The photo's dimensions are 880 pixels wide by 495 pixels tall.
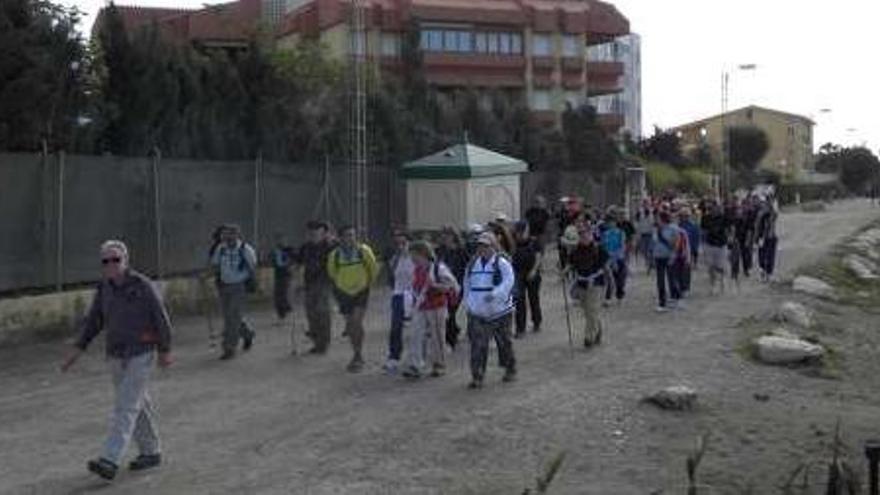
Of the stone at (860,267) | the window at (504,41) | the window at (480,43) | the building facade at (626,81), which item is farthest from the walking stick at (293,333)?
the building facade at (626,81)

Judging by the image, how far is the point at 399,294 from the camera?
643 inches

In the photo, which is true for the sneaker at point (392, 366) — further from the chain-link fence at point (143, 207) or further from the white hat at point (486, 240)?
the chain-link fence at point (143, 207)

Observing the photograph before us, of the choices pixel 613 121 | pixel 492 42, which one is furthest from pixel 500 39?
pixel 613 121

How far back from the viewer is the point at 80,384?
1554 cm

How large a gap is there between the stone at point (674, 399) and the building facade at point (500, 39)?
69663 millimetres

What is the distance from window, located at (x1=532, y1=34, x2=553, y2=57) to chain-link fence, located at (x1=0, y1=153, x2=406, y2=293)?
6900 cm

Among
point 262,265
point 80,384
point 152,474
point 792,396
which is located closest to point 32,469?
point 152,474

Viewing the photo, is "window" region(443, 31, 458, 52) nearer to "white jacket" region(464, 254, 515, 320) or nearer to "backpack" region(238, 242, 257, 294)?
"backpack" region(238, 242, 257, 294)

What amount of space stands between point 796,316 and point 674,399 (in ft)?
31.3

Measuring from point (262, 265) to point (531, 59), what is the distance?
71.5m

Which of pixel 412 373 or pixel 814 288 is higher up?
pixel 412 373

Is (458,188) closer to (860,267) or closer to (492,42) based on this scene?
(860,267)

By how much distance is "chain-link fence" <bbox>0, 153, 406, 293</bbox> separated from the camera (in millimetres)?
19094

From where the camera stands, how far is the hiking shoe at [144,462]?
1080cm
